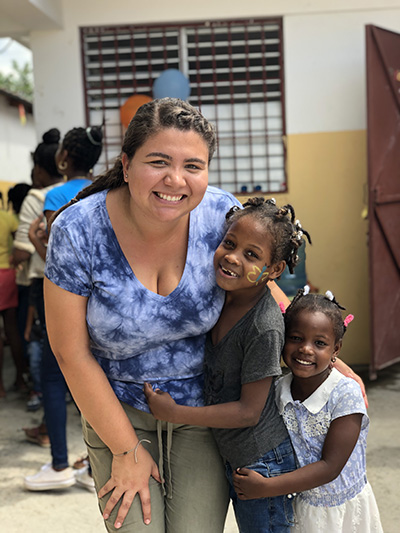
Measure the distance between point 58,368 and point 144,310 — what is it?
172 cm

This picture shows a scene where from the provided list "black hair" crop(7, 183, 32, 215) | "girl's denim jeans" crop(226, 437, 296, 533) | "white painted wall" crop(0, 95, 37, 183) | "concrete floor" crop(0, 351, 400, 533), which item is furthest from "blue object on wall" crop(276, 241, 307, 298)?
"white painted wall" crop(0, 95, 37, 183)

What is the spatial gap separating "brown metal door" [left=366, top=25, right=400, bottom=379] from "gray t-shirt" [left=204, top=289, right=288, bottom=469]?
3.31m

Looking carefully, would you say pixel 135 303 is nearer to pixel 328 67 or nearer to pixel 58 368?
pixel 58 368

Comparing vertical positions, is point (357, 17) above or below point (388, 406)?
above

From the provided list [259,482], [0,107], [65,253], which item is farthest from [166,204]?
[0,107]

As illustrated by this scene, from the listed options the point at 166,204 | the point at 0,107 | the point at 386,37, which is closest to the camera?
the point at 166,204

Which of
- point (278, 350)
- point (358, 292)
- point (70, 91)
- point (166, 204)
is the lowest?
point (358, 292)

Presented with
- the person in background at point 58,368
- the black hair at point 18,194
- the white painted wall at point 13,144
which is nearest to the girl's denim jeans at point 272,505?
the person in background at point 58,368

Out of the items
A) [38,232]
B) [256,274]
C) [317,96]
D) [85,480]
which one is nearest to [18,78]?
[317,96]

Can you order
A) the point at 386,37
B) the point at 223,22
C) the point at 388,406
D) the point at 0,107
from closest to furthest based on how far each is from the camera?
the point at 388,406
the point at 386,37
the point at 223,22
the point at 0,107

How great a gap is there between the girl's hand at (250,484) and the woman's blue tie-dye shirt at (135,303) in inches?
9.5

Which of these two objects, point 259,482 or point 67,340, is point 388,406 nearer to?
point 259,482

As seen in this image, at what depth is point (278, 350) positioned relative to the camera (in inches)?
64.2

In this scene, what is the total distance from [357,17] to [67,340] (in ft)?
14.3
